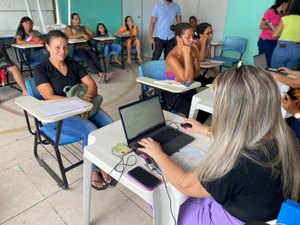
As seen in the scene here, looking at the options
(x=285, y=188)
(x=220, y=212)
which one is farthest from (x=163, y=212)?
(x=285, y=188)

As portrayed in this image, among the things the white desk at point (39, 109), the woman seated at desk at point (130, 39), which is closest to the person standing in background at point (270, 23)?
the woman seated at desk at point (130, 39)

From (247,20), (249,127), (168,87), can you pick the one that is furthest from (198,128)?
(247,20)

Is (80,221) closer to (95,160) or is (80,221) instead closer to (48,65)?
(95,160)

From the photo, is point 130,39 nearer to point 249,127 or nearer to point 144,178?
point 144,178

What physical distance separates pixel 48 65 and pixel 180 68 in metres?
1.19

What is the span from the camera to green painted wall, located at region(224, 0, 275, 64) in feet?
15.0

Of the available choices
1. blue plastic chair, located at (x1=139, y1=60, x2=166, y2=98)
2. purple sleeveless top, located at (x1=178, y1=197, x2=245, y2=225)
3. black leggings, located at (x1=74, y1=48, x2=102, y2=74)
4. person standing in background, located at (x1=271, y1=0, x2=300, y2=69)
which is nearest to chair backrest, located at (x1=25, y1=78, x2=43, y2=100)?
blue plastic chair, located at (x1=139, y1=60, x2=166, y2=98)

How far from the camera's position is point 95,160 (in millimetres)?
1117

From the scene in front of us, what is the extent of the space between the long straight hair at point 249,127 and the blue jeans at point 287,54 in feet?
9.33

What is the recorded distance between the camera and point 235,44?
4871mm

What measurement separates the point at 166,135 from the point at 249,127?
1.89 ft

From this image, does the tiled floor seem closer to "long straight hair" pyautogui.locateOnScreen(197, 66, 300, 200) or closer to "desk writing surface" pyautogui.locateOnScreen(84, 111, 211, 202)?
"desk writing surface" pyautogui.locateOnScreen(84, 111, 211, 202)

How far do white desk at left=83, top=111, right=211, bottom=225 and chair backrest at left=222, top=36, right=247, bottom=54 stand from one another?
3961 millimetres

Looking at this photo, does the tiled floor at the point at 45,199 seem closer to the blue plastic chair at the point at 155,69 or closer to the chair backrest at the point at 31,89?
the chair backrest at the point at 31,89
